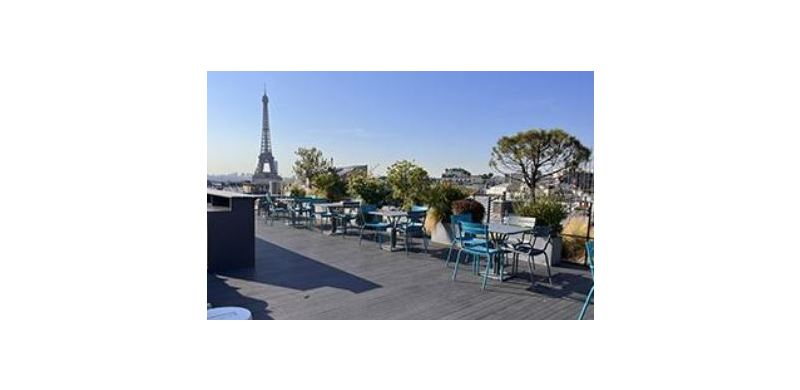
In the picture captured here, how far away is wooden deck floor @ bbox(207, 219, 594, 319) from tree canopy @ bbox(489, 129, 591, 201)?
902cm

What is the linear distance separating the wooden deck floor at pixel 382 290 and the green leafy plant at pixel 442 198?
1402 mm

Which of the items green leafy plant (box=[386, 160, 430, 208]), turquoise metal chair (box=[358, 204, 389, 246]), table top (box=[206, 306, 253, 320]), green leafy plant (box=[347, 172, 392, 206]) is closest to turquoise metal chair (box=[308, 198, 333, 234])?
green leafy plant (box=[347, 172, 392, 206])

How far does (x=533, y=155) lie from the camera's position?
1428 cm

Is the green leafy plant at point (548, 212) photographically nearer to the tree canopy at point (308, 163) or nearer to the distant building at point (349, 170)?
the distant building at point (349, 170)

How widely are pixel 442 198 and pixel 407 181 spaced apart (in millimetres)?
1392

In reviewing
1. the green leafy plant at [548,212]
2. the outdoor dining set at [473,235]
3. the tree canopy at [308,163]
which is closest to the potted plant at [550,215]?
the green leafy plant at [548,212]

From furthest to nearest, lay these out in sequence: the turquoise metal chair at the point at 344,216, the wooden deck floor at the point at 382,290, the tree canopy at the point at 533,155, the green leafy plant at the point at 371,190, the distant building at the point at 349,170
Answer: the tree canopy at the point at 533,155, the distant building at the point at 349,170, the green leafy plant at the point at 371,190, the turquoise metal chair at the point at 344,216, the wooden deck floor at the point at 382,290

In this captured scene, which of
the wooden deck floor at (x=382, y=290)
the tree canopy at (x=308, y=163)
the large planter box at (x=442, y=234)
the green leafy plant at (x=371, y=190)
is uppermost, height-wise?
the tree canopy at (x=308, y=163)

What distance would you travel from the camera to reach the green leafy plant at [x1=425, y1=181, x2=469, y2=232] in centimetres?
722

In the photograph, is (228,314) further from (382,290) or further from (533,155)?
(533,155)

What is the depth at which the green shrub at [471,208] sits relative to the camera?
21.9 ft

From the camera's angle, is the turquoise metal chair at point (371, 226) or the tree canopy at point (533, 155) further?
the tree canopy at point (533, 155)
